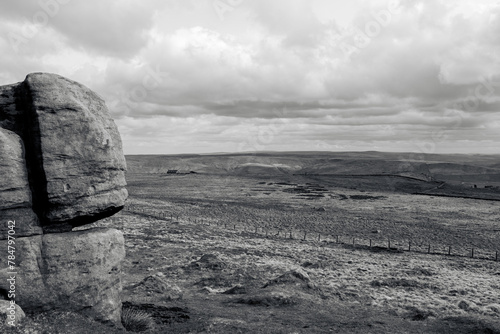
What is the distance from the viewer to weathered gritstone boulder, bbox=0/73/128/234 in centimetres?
1497

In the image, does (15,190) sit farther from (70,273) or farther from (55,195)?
(70,273)

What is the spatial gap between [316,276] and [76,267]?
17.8m

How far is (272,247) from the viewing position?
39000mm

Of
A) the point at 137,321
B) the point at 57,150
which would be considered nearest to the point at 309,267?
the point at 137,321

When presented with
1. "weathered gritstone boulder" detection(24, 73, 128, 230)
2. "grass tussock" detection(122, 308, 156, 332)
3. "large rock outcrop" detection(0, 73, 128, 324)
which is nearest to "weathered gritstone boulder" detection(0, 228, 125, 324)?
"large rock outcrop" detection(0, 73, 128, 324)

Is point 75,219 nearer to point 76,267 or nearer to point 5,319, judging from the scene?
point 76,267

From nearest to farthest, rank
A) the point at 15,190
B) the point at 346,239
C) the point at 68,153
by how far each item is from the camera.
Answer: the point at 15,190 → the point at 68,153 → the point at 346,239

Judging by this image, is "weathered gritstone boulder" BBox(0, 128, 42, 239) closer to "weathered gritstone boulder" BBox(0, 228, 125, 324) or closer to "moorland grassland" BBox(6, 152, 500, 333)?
"weathered gritstone boulder" BBox(0, 228, 125, 324)

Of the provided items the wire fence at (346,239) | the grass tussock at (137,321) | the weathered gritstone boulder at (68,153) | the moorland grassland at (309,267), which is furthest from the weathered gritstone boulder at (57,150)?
the wire fence at (346,239)

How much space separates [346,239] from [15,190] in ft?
125

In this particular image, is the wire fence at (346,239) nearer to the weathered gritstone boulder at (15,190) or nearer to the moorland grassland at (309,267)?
the moorland grassland at (309,267)

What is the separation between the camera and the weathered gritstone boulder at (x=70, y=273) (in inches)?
558

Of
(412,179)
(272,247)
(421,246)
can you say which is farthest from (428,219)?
(412,179)

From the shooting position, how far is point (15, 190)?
14.5 m
